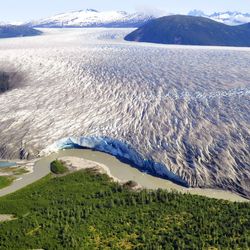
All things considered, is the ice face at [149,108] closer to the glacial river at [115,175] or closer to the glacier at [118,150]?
the glacier at [118,150]

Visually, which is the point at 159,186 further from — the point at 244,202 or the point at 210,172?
the point at 244,202

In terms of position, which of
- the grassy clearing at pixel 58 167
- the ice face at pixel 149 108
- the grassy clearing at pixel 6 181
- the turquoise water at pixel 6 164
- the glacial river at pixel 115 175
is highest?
the ice face at pixel 149 108

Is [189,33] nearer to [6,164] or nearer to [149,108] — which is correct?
[149,108]

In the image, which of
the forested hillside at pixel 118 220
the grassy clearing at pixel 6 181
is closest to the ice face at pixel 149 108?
the grassy clearing at pixel 6 181

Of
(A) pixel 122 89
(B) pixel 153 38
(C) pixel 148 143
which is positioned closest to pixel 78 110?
(A) pixel 122 89

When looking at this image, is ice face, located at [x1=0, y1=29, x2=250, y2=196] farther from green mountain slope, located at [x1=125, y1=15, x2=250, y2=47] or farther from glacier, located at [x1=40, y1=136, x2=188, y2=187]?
green mountain slope, located at [x1=125, y1=15, x2=250, y2=47]

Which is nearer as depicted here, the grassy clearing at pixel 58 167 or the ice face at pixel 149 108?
the ice face at pixel 149 108

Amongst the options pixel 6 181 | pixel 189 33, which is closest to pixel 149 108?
pixel 6 181
